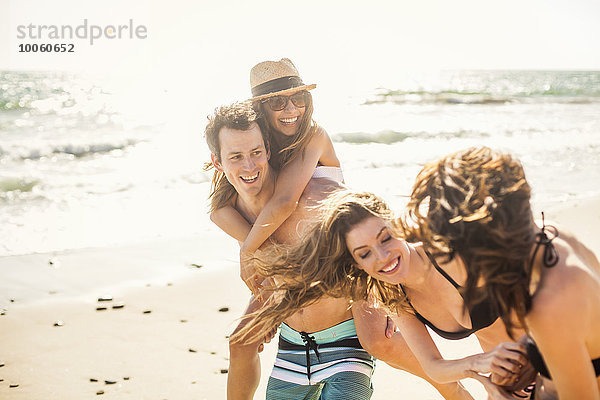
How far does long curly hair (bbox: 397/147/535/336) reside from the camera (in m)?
2.47

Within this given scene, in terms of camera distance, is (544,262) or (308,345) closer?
(544,262)

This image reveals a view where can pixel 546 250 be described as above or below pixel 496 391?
above

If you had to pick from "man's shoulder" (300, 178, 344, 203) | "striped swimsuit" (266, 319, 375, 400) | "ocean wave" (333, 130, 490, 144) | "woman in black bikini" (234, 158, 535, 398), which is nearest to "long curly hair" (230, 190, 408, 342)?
"woman in black bikini" (234, 158, 535, 398)

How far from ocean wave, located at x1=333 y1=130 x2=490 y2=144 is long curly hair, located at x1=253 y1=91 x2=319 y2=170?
15.2 metres

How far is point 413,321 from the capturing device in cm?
340

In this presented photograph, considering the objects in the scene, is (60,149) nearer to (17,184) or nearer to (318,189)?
(17,184)

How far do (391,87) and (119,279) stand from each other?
34156mm

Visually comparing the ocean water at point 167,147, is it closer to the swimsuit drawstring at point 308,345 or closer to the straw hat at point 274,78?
the swimsuit drawstring at point 308,345

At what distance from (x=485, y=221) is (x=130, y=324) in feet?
15.2

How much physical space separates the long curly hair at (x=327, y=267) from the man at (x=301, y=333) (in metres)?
0.25

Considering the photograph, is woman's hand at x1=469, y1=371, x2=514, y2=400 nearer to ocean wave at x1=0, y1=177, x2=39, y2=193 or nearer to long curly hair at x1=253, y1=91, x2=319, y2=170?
long curly hair at x1=253, y1=91, x2=319, y2=170

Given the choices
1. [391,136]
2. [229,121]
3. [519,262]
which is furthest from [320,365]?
[391,136]

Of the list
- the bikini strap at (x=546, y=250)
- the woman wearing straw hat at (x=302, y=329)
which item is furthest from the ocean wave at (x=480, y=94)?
the bikini strap at (x=546, y=250)

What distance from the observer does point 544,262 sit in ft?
8.10
